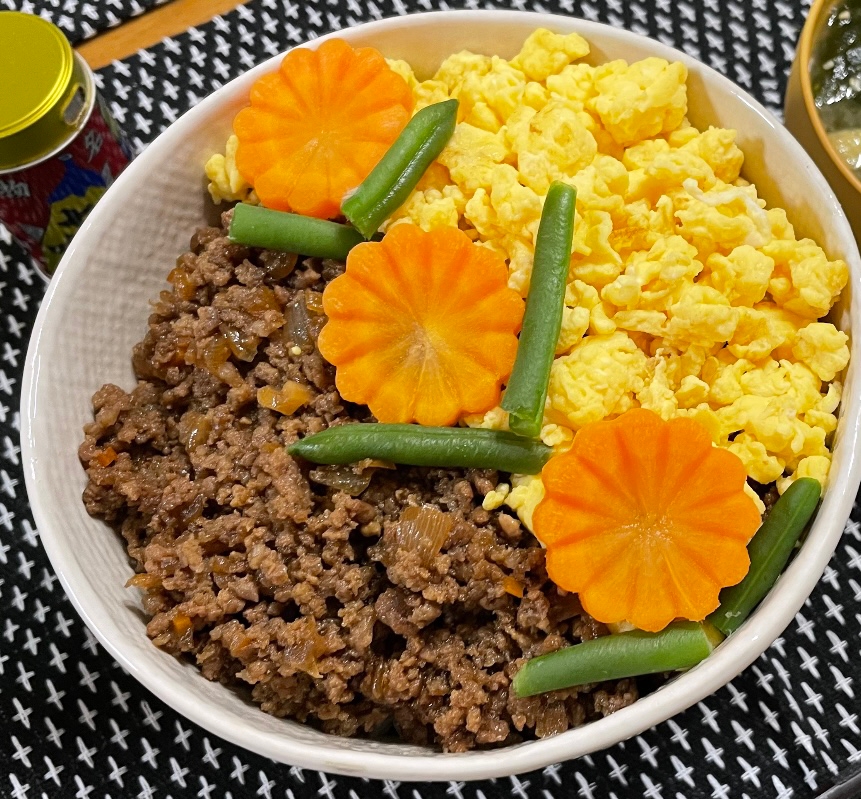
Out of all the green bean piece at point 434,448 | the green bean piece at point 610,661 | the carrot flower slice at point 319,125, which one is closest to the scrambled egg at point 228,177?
the carrot flower slice at point 319,125

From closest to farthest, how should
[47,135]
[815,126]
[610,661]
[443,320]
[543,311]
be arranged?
[610,661] → [543,311] → [443,320] → [47,135] → [815,126]

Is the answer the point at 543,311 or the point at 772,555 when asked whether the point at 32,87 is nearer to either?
the point at 543,311

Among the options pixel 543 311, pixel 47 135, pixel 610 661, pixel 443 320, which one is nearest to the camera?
pixel 610 661

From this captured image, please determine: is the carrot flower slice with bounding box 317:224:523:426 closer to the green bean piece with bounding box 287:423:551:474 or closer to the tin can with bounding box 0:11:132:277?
the green bean piece with bounding box 287:423:551:474

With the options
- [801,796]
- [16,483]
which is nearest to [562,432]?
[801,796]

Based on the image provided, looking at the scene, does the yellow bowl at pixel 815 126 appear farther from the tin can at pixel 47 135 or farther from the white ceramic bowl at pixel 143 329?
the tin can at pixel 47 135

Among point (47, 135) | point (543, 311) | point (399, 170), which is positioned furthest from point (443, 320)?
point (47, 135)

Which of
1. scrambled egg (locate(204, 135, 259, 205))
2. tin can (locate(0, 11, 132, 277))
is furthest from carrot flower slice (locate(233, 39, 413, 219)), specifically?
tin can (locate(0, 11, 132, 277))

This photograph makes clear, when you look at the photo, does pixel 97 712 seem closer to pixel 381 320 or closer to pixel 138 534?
pixel 138 534
